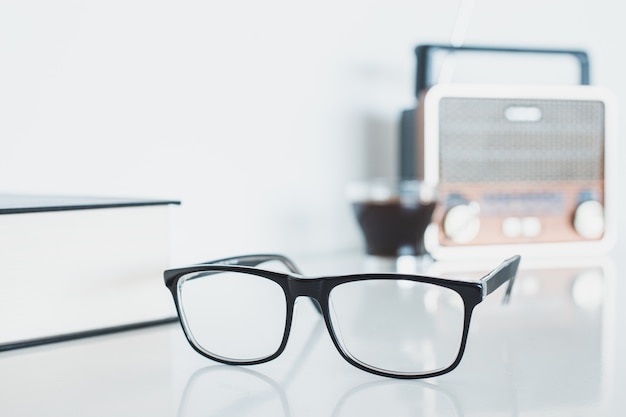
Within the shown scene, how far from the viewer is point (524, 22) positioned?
965 millimetres

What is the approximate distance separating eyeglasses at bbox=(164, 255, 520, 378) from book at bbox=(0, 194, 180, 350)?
0.12 feet

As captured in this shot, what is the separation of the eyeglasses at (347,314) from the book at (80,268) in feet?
0.12

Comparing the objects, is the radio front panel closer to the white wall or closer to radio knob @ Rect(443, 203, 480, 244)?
radio knob @ Rect(443, 203, 480, 244)

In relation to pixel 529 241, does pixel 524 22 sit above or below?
above

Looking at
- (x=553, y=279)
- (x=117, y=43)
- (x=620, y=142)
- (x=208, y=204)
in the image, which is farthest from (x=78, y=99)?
(x=620, y=142)

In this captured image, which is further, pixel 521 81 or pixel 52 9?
pixel 521 81

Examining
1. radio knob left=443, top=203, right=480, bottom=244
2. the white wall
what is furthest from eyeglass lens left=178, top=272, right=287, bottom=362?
radio knob left=443, top=203, right=480, bottom=244

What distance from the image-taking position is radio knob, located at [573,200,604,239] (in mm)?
796

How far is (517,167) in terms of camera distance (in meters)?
0.79

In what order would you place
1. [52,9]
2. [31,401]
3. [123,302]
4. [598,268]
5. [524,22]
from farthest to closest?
[524,22] → [598,268] → [52,9] → [123,302] → [31,401]

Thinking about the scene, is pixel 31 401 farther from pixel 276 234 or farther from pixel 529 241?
pixel 529 241

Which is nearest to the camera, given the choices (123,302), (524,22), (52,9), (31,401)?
(31,401)

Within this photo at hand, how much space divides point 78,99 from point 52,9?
0.28 feet

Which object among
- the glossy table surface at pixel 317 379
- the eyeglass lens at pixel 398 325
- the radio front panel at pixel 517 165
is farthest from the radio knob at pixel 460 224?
the glossy table surface at pixel 317 379
